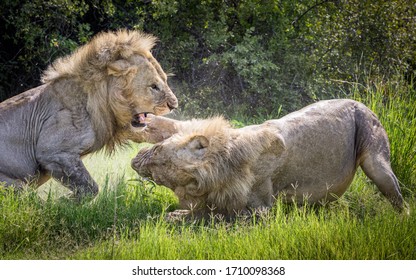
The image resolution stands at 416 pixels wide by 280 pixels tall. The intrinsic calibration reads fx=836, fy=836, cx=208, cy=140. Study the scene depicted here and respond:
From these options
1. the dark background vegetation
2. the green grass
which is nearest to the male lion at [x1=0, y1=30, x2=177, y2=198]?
the green grass

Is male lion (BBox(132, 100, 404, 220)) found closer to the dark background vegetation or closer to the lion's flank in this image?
the lion's flank

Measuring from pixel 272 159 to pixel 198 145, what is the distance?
48cm

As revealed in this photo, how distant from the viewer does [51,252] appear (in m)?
4.62

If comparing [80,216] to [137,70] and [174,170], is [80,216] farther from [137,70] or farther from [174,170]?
[137,70]

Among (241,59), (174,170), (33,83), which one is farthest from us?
(33,83)

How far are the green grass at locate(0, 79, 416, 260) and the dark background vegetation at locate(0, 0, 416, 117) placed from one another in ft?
12.1

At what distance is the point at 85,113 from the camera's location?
544cm

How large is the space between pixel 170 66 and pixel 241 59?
88cm

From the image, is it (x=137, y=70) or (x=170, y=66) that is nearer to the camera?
(x=137, y=70)

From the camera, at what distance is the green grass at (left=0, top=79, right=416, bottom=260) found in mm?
4465

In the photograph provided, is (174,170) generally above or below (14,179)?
above

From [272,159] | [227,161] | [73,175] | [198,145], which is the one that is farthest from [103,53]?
[272,159]

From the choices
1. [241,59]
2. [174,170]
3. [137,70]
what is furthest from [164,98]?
[241,59]

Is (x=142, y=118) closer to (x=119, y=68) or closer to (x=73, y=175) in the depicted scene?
(x=119, y=68)
